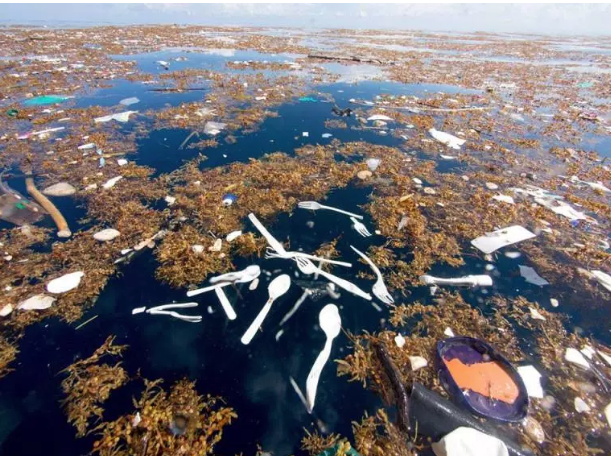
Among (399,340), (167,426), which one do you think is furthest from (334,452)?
(167,426)

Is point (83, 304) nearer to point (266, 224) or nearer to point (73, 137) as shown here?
point (266, 224)

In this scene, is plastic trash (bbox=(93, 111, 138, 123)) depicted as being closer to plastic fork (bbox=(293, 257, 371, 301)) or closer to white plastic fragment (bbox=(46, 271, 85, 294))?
white plastic fragment (bbox=(46, 271, 85, 294))

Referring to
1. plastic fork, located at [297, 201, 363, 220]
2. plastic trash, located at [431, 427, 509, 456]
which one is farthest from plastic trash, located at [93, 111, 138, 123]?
plastic trash, located at [431, 427, 509, 456]

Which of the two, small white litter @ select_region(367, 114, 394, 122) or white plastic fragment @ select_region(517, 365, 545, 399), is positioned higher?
small white litter @ select_region(367, 114, 394, 122)

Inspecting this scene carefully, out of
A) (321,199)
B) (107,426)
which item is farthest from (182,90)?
(107,426)

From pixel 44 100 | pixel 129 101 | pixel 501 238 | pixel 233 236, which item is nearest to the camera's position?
pixel 233 236

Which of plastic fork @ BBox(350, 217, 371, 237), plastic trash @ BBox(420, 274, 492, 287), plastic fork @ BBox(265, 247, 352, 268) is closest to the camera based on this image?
plastic trash @ BBox(420, 274, 492, 287)

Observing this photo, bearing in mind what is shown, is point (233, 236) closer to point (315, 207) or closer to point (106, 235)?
point (315, 207)
